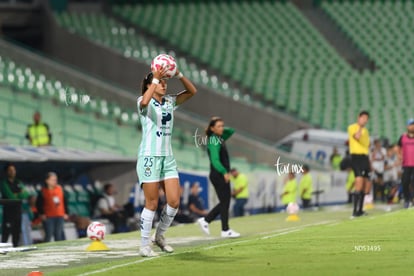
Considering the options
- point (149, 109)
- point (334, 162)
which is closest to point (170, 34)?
point (334, 162)

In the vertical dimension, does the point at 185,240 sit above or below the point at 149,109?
below

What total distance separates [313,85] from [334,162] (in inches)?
328

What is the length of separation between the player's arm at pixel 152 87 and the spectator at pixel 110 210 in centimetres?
1313

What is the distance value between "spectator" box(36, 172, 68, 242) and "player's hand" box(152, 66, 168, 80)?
971cm

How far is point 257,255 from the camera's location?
15.6m

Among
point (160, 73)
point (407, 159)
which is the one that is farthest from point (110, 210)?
point (160, 73)

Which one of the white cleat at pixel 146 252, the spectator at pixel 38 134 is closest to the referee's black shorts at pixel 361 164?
the spectator at pixel 38 134

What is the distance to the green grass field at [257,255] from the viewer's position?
1387cm

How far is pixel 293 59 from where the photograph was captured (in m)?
47.8

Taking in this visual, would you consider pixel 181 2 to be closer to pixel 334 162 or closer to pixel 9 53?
pixel 9 53

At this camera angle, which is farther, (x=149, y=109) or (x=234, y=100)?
(x=234, y=100)

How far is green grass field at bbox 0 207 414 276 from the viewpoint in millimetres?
13867

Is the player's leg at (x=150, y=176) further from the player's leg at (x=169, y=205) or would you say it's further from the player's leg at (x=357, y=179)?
the player's leg at (x=357, y=179)

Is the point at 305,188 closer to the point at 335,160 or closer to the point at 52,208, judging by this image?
the point at 335,160
